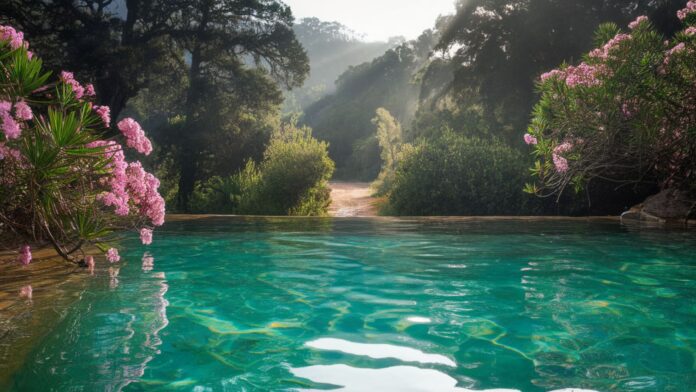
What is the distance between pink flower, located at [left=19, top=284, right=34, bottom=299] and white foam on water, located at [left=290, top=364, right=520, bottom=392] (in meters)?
2.95

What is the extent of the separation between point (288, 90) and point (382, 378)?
21677mm

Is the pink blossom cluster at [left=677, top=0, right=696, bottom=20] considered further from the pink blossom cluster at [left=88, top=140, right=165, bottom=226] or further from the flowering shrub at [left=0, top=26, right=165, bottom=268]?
the flowering shrub at [left=0, top=26, right=165, bottom=268]

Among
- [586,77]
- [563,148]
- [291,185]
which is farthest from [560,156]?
[291,185]

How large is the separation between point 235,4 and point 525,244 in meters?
20.1

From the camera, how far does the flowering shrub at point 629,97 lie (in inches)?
341

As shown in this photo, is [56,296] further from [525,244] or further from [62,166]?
[525,244]

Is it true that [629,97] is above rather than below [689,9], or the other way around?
below

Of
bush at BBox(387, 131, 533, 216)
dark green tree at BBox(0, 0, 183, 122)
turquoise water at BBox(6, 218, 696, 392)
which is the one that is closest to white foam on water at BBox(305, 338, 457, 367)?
turquoise water at BBox(6, 218, 696, 392)

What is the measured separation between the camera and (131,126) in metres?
6.22

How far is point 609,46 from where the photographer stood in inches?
355

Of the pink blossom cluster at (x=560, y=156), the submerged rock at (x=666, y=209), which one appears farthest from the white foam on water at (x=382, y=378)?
the submerged rock at (x=666, y=209)

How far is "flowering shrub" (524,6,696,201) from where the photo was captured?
866 cm

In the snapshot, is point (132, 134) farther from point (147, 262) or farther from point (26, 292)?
point (26, 292)

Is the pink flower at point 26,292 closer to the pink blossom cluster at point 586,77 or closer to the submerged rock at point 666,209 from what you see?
the pink blossom cluster at point 586,77
